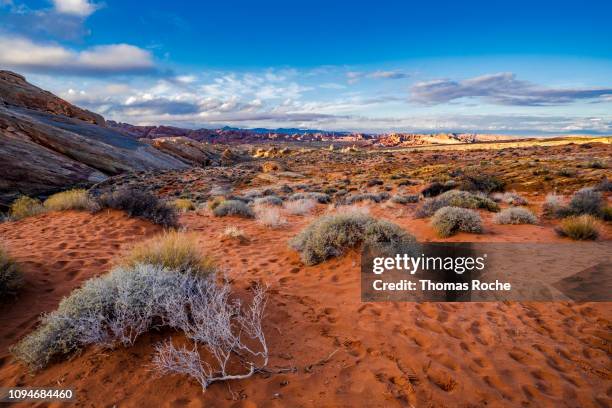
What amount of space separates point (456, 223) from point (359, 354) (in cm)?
647

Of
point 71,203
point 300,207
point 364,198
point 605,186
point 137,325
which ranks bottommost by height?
point 300,207

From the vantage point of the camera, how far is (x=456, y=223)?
9.08 meters

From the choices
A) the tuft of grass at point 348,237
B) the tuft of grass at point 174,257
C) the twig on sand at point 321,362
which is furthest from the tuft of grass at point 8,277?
the tuft of grass at point 348,237

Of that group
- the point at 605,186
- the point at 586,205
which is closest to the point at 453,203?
the point at 586,205

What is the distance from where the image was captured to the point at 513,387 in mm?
3330

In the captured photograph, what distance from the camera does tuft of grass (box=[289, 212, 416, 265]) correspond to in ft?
22.8

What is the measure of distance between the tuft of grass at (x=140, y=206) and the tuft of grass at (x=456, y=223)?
26.5ft

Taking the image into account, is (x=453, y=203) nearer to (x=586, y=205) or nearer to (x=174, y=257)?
(x=586, y=205)

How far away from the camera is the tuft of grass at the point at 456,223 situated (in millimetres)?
8930

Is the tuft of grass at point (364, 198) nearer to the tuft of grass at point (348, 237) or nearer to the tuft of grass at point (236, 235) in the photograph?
the tuft of grass at point (236, 235)

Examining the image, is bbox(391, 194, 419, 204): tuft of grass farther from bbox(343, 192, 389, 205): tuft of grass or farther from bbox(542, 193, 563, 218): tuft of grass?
bbox(542, 193, 563, 218): tuft of grass

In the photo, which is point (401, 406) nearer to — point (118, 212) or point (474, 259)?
point (474, 259)

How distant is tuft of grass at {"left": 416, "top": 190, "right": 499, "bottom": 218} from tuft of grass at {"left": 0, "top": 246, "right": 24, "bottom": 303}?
10.5 metres

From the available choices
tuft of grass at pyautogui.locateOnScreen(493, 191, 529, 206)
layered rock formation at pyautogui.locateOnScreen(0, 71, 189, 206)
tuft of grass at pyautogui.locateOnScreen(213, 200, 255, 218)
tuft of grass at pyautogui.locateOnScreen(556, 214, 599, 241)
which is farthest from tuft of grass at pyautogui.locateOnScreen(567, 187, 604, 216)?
layered rock formation at pyautogui.locateOnScreen(0, 71, 189, 206)
